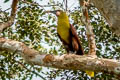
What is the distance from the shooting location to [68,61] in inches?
85.4

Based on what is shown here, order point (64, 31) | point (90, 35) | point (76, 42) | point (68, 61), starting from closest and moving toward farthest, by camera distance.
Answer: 1. point (68, 61)
2. point (90, 35)
3. point (76, 42)
4. point (64, 31)

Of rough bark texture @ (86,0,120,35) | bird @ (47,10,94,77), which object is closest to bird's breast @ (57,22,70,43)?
bird @ (47,10,94,77)

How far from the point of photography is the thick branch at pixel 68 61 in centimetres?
202

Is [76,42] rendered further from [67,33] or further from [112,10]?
[112,10]

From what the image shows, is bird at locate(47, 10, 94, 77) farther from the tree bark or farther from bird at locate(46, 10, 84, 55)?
the tree bark

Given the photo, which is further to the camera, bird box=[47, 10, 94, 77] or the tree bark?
bird box=[47, 10, 94, 77]

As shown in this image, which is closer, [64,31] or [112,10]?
[112,10]

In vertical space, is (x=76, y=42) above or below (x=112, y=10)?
below

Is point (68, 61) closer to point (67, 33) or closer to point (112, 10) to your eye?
point (112, 10)

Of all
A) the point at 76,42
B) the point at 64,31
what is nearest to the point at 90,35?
the point at 76,42

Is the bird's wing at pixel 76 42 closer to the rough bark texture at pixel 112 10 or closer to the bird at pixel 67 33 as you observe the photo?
the bird at pixel 67 33

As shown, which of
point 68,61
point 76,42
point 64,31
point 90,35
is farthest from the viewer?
point 64,31

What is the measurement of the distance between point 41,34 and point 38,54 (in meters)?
2.97

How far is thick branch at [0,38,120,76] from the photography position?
202 cm
